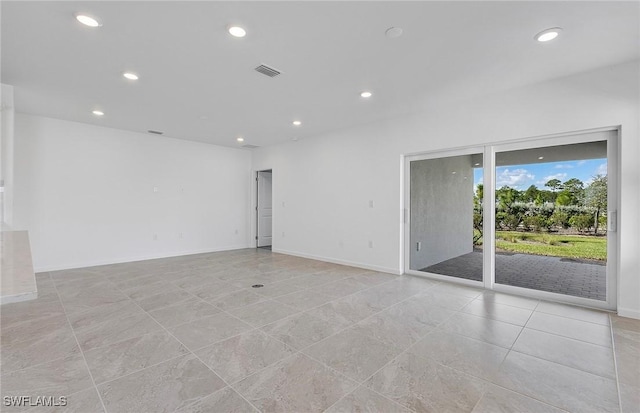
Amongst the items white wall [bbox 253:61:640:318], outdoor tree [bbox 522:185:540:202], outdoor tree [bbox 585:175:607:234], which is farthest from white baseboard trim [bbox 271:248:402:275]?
outdoor tree [bbox 585:175:607:234]

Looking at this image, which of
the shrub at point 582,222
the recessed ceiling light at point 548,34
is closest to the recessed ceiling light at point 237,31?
the recessed ceiling light at point 548,34

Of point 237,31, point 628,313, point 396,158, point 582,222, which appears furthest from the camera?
point 396,158

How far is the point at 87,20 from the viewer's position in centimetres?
238

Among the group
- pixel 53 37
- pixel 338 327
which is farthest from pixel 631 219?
pixel 53 37

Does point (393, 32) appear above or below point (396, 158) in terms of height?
above

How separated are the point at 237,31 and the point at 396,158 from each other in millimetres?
3304

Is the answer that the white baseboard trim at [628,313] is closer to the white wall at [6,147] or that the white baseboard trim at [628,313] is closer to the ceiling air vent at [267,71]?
the ceiling air vent at [267,71]

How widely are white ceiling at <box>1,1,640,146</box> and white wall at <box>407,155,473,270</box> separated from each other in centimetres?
113

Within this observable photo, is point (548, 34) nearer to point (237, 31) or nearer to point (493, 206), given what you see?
point (493, 206)

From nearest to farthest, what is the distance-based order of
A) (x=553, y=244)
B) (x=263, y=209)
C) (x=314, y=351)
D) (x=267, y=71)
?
(x=314, y=351) → (x=267, y=71) → (x=553, y=244) → (x=263, y=209)

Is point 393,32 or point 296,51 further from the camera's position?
point 296,51

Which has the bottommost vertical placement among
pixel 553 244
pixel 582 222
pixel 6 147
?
pixel 553 244

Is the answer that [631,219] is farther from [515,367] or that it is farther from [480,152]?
[515,367]

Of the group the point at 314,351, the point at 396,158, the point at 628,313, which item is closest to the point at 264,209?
the point at 396,158
